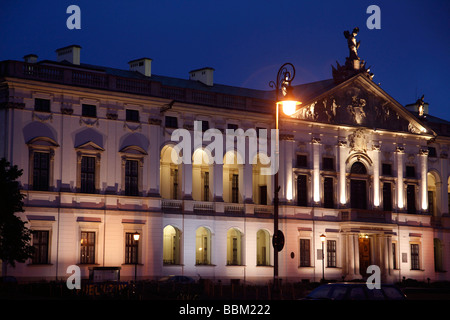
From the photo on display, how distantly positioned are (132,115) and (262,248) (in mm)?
16810

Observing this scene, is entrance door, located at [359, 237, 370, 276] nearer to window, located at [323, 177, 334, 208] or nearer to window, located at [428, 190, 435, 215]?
window, located at [323, 177, 334, 208]

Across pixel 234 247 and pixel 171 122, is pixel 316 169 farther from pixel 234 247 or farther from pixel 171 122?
pixel 171 122

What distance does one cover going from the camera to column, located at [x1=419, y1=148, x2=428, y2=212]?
79.1 meters

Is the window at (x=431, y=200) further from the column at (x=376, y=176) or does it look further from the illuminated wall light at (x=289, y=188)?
the illuminated wall light at (x=289, y=188)

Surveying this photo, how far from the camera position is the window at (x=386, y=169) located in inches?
3031

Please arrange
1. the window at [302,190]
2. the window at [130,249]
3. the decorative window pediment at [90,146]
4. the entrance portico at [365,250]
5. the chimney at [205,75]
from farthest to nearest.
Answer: the chimney at [205,75] < the entrance portico at [365,250] < the window at [302,190] < the window at [130,249] < the decorative window pediment at [90,146]

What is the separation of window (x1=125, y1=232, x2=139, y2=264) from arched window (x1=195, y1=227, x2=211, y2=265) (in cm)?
645

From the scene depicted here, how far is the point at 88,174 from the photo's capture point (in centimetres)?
6056

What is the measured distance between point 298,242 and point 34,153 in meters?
23.6

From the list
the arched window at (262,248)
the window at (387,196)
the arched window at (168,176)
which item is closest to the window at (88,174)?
the arched window at (168,176)

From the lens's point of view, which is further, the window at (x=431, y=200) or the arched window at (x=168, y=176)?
the window at (x=431, y=200)

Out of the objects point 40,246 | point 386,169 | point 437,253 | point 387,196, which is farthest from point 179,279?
point 437,253

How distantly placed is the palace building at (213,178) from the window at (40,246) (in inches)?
3.2

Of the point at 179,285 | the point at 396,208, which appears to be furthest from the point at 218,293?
the point at 396,208
